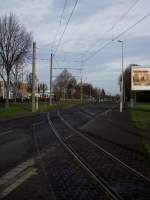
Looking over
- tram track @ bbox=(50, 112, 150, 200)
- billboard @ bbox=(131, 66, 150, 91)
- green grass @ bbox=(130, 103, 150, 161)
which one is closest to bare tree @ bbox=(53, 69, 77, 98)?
billboard @ bbox=(131, 66, 150, 91)

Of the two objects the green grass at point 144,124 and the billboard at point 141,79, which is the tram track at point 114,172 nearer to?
the green grass at point 144,124

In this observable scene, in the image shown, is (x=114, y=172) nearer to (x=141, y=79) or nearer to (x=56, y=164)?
(x=56, y=164)

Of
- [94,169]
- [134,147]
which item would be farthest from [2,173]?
[134,147]

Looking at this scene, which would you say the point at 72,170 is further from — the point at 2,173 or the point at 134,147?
the point at 134,147

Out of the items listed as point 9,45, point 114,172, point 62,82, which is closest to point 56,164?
point 114,172

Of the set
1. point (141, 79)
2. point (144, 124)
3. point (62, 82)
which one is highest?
point (62, 82)

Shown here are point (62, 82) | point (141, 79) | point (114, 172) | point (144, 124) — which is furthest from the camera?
point (62, 82)

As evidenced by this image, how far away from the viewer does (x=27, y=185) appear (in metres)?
9.52

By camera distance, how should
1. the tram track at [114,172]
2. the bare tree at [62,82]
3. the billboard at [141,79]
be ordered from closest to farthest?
the tram track at [114,172]
the billboard at [141,79]
the bare tree at [62,82]

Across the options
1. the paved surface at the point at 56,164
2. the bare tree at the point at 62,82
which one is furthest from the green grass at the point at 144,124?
the bare tree at the point at 62,82

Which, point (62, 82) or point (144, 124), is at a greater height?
point (62, 82)

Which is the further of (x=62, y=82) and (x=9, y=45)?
(x=62, y=82)

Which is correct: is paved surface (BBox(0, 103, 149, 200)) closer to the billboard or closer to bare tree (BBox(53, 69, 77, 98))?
the billboard

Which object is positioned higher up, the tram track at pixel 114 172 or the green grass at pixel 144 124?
the tram track at pixel 114 172
